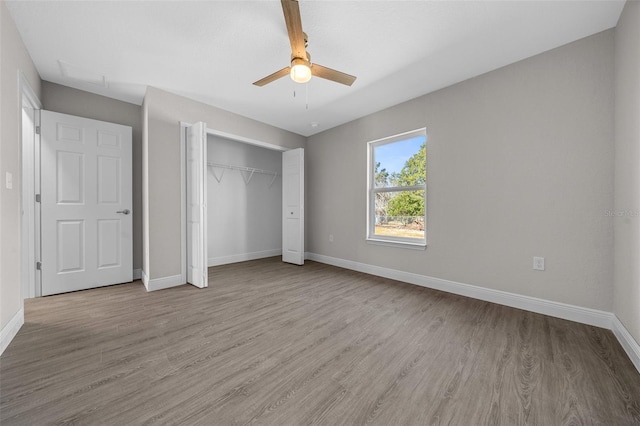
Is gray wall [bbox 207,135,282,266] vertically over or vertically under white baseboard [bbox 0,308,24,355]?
over

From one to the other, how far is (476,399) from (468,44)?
9.34ft

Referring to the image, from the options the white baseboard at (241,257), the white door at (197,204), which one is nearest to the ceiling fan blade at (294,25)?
the white door at (197,204)

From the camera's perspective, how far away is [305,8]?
6.35 feet

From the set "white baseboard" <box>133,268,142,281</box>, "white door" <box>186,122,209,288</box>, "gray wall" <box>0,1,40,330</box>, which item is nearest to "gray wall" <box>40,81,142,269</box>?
"white baseboard" <box>133,268,142,281</box>

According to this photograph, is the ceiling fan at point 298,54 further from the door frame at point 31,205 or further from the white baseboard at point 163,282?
the door frame at point 31,205

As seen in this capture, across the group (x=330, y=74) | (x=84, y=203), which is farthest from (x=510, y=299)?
(x=84, y=203)

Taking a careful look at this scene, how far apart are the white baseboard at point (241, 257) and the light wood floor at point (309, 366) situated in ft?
6.03

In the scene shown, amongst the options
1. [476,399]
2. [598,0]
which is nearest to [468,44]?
[598,0]

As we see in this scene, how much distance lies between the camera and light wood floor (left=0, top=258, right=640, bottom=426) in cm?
128

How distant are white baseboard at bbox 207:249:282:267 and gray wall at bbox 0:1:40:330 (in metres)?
2.55

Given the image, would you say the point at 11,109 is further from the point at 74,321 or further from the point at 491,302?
the point at 491,302

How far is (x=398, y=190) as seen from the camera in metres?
3.81

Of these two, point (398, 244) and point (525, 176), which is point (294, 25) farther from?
point (398, 244)

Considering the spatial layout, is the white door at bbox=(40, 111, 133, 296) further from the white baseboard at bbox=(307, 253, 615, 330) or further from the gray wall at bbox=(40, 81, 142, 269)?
the white baseboard at bbox=(307, 253, 615, 330)
